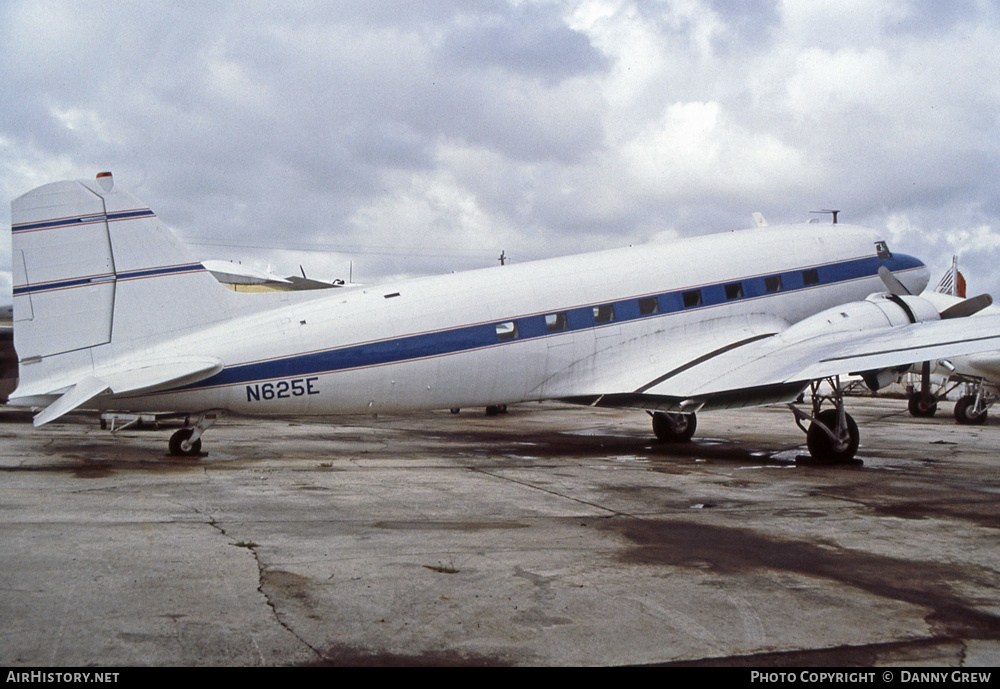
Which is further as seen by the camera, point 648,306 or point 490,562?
point 648,306

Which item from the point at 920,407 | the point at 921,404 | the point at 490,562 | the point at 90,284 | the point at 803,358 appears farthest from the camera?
the point at 920,407

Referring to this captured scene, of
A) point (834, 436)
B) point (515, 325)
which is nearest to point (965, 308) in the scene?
point (834, 436)

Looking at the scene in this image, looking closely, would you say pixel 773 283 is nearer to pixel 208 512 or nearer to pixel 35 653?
pixel 208 512

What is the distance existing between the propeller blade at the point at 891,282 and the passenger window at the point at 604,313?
592 centimetres

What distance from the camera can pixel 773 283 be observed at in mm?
16484

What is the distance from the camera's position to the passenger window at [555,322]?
14711mm

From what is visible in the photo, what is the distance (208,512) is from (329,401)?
179 inches

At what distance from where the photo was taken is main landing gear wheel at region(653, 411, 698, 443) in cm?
1791

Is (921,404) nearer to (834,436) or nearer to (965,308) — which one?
(965,308)

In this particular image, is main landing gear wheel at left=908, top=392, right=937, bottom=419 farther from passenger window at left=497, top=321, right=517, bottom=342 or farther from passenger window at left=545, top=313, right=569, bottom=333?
passenger window at left=497, top=321, right=517, bottom=342

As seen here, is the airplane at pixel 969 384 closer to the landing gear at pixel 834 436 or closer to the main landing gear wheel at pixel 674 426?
the main landing gear wheel at pixel 674 426

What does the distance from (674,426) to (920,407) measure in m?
16.8

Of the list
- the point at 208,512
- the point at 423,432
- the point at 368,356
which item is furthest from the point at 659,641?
the point at 423,432

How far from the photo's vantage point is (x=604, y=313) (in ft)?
49.9
